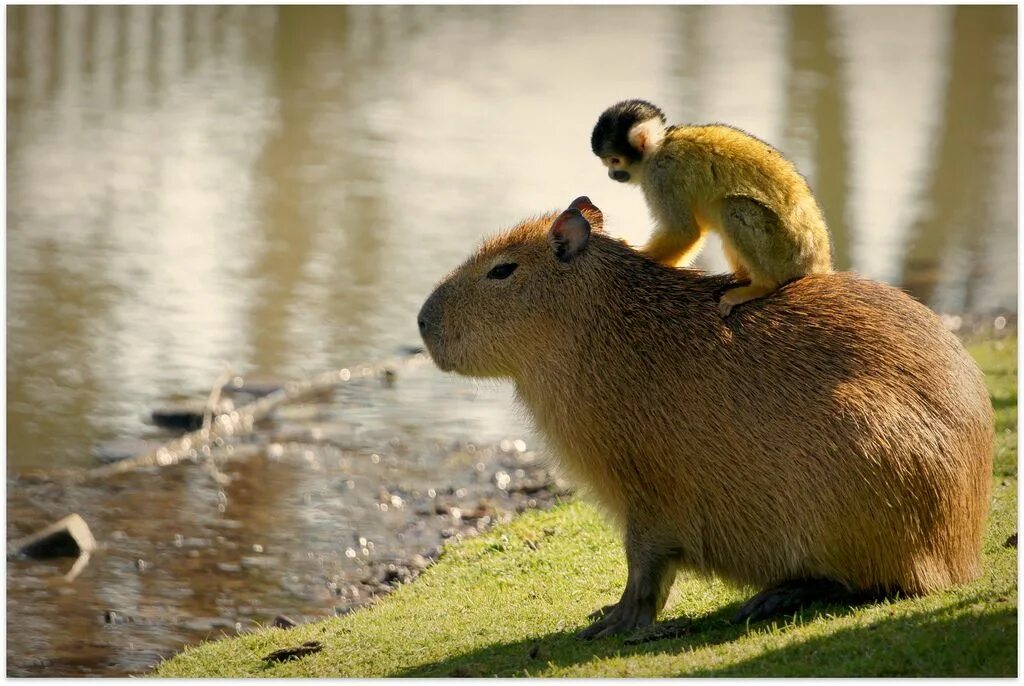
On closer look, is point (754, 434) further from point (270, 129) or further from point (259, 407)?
point (270, 129)

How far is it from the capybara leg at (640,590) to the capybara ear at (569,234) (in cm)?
Result: 125

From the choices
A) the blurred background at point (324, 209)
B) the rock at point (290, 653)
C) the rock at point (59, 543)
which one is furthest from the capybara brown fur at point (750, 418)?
the rock at point (59, 543)

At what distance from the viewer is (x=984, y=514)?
6172 mm

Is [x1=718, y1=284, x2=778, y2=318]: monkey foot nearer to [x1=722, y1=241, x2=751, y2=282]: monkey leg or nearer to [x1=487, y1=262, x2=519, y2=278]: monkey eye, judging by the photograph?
[x1=722, y1=241, x2=751, y2=282]: monkey leg

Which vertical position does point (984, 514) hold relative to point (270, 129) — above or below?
above

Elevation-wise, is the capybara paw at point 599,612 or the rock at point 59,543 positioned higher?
the capybara paw at point 599,612

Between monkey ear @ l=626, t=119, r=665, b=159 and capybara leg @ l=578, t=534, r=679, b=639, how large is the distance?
170 centimetres

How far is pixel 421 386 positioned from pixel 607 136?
6.13m

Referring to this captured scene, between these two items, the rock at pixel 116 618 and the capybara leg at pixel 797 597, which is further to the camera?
the rock at pixel 116 618

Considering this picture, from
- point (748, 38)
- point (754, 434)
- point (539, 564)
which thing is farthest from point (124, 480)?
point (748, 38)

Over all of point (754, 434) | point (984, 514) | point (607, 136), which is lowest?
point (984, 514)

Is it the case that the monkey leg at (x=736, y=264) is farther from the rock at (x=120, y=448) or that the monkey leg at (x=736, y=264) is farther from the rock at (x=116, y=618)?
the rock at (x=120, y=448)

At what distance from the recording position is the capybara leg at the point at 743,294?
20.0 feet

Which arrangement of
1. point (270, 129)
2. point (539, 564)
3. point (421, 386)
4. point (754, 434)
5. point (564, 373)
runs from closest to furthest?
point (754, 434) → point (564, 373) → point (539, 564) → point (421, 386) → point (270, 129)
